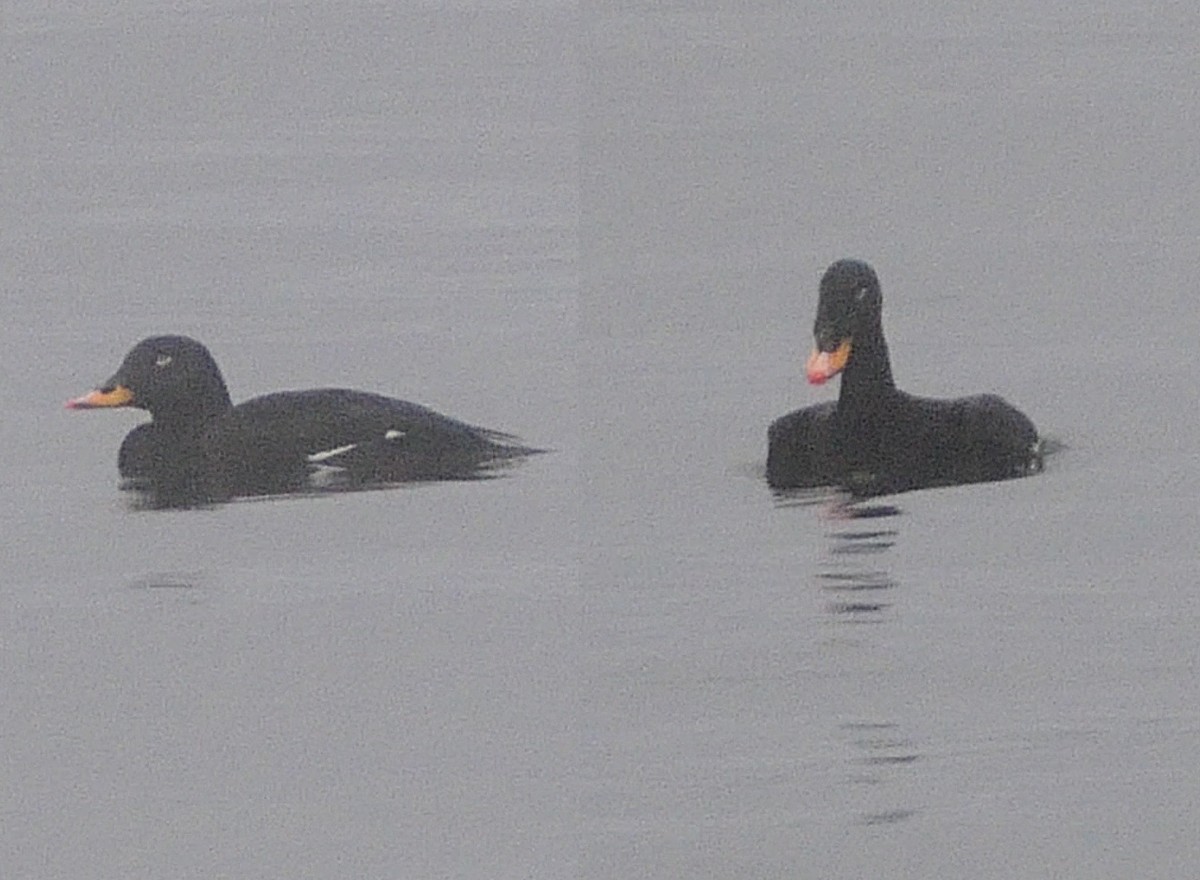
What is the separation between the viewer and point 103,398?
361 cm

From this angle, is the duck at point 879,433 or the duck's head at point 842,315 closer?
the duck's head at point 842,315

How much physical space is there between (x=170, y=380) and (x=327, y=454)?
24cm

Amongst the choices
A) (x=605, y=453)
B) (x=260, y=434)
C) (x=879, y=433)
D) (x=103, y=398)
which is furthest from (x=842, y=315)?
(x=103, y=398)

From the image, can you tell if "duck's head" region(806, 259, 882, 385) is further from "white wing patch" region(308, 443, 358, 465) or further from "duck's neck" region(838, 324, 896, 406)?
"white wing patch" region(308, 443, 358, 465)

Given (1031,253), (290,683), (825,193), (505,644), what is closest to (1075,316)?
(1031,253)

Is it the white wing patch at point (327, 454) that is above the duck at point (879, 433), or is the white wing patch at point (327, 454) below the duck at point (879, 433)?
below

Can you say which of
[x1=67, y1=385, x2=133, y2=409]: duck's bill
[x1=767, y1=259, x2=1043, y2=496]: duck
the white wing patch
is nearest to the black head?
[x1=67, y1=385, x2=133, y2=409]: duck's bill

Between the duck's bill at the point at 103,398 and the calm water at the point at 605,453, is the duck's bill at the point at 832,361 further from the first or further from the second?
the duck's bill at the point at 103,398

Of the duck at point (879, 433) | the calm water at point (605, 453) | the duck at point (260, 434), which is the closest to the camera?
the calm water at point (605, 453)

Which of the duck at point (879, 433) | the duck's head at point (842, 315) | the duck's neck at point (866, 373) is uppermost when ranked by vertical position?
the duck's head at point (842, 315)

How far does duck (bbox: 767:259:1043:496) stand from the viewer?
3189 millimetres

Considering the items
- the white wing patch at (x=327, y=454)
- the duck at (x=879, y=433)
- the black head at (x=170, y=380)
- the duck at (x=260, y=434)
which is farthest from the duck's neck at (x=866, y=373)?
the black head at (x=170, y=380)

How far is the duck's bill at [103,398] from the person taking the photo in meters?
3.57

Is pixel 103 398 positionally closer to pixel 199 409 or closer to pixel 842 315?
pixel 199 409
